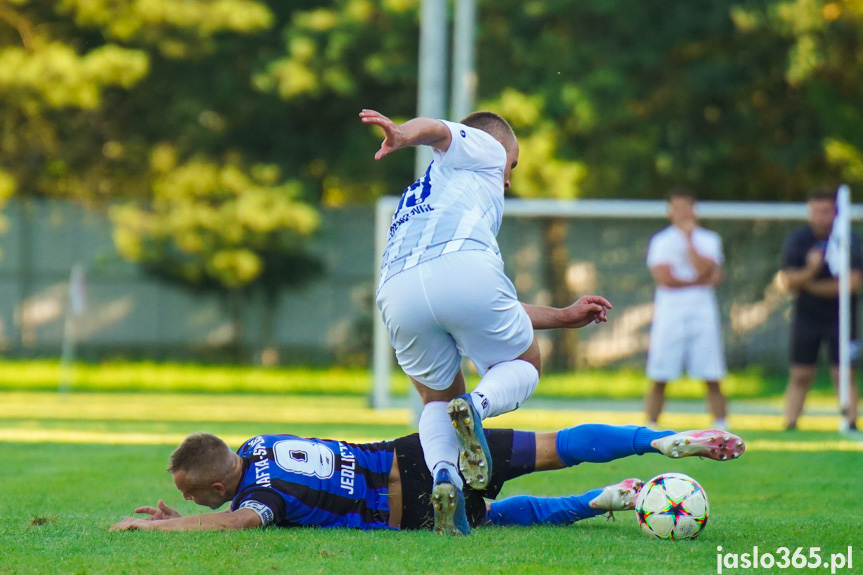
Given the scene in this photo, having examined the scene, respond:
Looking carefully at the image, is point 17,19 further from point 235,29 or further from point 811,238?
point 811,238

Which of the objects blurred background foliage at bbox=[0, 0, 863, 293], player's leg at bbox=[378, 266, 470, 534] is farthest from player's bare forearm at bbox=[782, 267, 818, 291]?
blurred background foliage at bbox=[0, 0, 863, 293]

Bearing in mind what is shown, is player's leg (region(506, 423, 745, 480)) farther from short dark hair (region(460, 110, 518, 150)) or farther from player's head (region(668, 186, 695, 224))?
player's head (region(668, 186, 695, 224))

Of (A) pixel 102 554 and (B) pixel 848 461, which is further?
(B) pixel 848 461

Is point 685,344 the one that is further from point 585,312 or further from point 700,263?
point 585,312

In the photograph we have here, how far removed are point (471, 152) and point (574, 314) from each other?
0.94 metres

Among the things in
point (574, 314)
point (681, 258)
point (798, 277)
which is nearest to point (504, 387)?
point (574, 314)

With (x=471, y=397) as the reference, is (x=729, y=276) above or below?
above

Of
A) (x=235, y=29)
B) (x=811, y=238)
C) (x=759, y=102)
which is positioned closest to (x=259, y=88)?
(x=235, y=29)

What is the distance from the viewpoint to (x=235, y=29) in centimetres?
2170

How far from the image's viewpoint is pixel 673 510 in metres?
4.82

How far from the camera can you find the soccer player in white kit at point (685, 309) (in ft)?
36.5

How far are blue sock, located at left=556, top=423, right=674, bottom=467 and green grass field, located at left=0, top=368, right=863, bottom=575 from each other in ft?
1.13

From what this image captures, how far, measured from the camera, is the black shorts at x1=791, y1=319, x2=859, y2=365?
11.3 meters

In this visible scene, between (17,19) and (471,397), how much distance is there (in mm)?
20048
